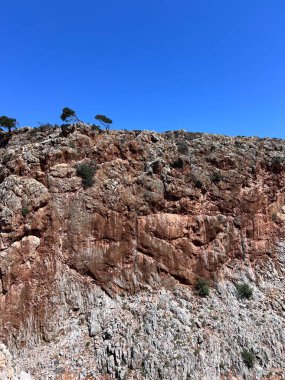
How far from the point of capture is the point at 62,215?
2228 cm

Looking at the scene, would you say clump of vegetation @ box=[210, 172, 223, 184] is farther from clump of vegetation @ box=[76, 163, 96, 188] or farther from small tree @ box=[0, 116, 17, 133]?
small tree @ box=[0, 116, 17, 133]

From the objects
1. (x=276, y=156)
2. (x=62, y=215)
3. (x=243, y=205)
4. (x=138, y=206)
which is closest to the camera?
(x=62, y=215)

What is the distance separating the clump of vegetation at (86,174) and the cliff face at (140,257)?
13.5 inches

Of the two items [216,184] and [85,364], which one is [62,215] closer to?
[85,364]

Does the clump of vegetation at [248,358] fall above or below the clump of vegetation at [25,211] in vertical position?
below

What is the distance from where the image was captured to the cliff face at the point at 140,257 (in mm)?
18844

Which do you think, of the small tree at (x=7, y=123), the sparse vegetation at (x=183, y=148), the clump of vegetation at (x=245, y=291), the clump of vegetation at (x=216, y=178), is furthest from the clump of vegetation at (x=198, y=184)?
the small tree at (x=7, y=123)

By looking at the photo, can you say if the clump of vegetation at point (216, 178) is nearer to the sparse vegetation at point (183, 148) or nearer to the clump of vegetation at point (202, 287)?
the sparse vegetation at point (183, 148)

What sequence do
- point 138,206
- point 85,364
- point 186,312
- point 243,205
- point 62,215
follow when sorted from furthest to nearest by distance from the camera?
point 243,205 < point 138,206 < point 62,215 < point 186,312 < point 85,364

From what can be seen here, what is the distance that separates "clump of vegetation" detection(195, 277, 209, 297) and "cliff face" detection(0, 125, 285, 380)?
1.26 ft

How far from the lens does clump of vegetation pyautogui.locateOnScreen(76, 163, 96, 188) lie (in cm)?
2353

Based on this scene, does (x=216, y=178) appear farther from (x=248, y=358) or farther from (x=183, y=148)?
(x=248, y=358)

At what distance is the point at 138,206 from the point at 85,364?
1108 centimetres

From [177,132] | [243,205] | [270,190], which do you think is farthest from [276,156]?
[177,132]
